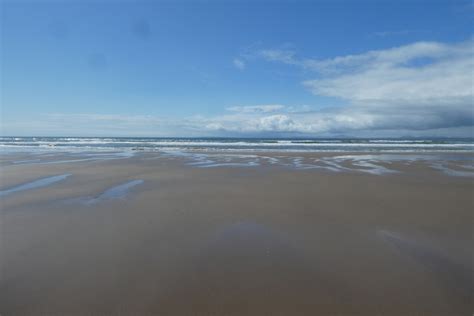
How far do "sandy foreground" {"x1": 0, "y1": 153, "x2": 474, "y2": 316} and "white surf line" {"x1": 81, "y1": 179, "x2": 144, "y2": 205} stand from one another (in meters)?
0.08

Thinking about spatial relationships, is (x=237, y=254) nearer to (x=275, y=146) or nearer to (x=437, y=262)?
(x=437, y=262)

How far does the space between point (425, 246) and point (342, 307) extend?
2.36m

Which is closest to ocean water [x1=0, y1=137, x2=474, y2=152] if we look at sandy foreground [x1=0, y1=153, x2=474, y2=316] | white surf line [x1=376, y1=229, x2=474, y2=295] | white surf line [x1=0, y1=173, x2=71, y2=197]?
white surf line [x1=0, y1=173, x2=71, y2=197]

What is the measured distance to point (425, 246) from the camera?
404 centimetres

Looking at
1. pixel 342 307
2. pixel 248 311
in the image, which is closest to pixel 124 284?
pixel 248 311

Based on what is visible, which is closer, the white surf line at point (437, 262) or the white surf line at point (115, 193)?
the white surf line at point (437, 262)

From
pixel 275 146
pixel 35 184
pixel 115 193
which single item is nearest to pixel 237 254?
pixel 115 193

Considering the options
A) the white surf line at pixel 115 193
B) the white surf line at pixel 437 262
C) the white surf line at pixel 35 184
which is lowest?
the white surf line at pixel 437 262

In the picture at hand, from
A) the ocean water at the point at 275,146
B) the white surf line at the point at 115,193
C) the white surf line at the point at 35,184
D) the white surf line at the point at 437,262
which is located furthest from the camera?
the ocean water at the point at 275,146

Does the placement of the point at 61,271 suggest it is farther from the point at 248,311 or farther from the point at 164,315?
the point at 248,311

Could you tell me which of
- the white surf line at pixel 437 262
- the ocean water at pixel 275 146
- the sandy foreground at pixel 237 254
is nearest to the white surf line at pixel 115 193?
the sandy foreground at pixel 237 254

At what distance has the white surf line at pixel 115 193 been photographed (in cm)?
684

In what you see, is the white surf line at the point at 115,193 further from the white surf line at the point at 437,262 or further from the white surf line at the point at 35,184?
the white surf line at the point at 437,262

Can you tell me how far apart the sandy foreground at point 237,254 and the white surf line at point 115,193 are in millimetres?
83
